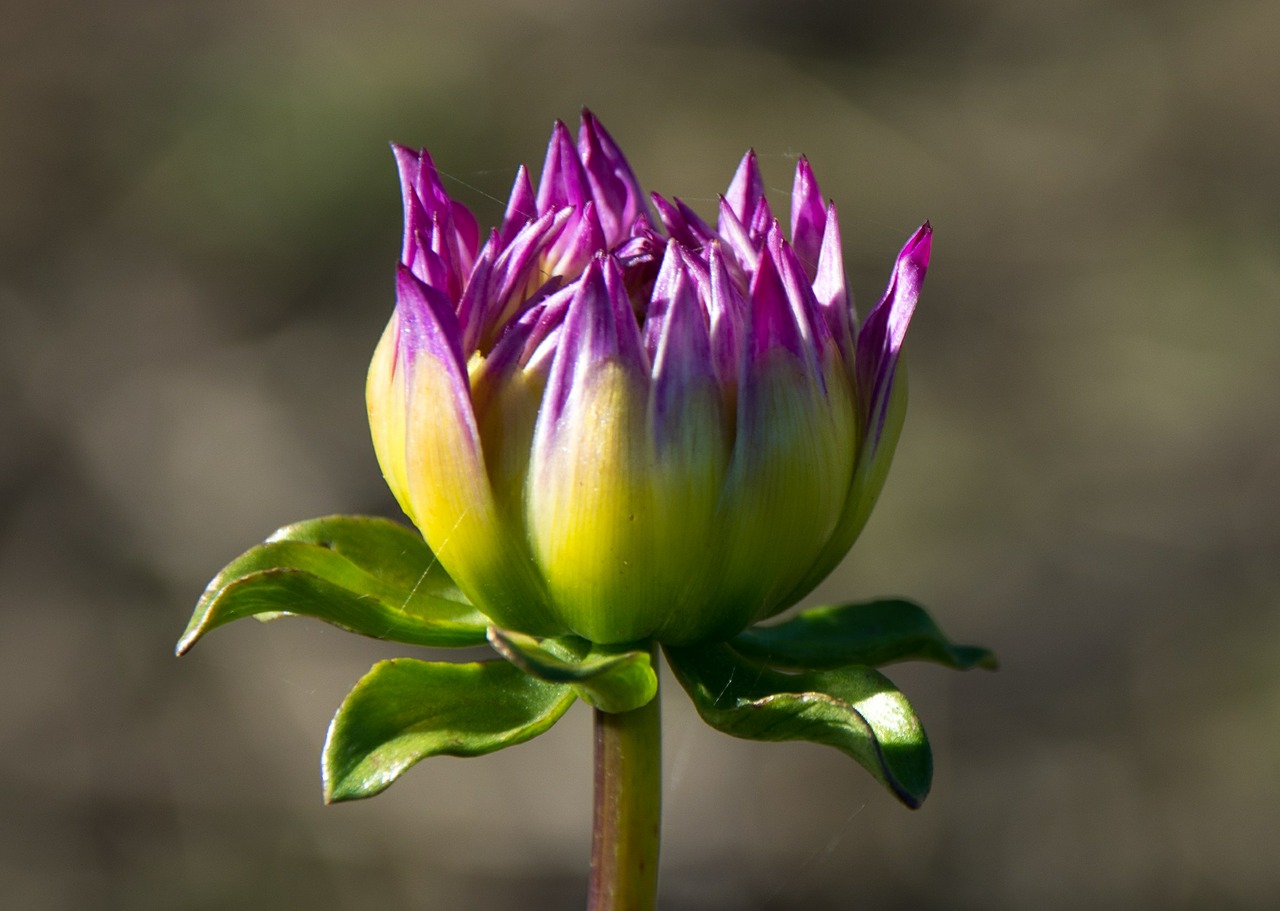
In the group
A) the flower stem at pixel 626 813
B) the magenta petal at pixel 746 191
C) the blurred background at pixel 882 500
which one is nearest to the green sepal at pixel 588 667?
the flower stem at pixel 626 813

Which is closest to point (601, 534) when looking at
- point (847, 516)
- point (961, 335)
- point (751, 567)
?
point (751, 567)

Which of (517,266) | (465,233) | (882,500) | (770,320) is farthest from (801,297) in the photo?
(882,500)

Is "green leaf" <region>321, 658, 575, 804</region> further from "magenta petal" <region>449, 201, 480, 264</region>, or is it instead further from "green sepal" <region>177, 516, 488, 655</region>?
"magenta petal" <region>449, 201, 480, 264</region>

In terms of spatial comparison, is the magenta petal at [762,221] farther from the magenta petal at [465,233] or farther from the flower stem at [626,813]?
the flower stem at [626,813]

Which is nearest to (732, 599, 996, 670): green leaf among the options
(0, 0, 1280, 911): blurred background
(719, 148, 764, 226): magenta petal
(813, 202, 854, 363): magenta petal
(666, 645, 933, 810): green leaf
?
(666, 645, 933, 810): green leaf

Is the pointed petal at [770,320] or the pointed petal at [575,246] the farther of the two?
the pointed petal at [575,246]
